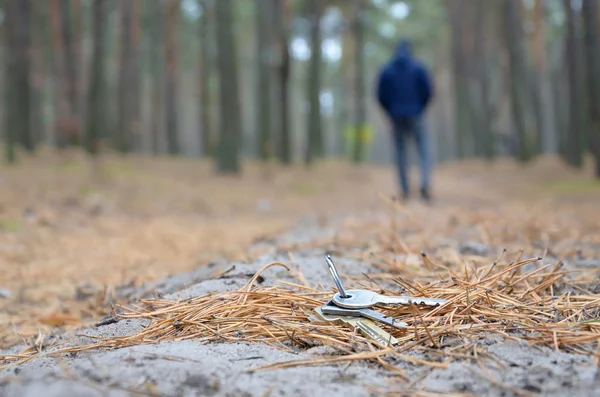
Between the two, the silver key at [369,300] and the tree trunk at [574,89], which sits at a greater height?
the tree trunk at [574,89]

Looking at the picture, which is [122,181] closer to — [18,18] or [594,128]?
[18,18]

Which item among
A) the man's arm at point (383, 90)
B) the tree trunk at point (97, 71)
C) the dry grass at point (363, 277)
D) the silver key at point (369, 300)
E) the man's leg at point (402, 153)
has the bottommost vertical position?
the dry grass at point (363, 277)

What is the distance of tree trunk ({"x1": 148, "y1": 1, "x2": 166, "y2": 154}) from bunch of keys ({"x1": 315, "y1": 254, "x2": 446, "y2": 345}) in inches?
727

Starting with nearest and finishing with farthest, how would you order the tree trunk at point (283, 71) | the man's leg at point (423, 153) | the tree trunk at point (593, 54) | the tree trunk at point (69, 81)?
the man's leg at point (423, 153) → the tree trunk at point (593, 54) → the tree trunk at point (69, 81) → the tree trunk at point (283, 71)

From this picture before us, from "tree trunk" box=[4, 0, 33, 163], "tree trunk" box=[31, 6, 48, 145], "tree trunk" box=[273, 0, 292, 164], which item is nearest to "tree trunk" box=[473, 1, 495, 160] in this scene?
"tree trunk" box=[273, 0, 292, 164]

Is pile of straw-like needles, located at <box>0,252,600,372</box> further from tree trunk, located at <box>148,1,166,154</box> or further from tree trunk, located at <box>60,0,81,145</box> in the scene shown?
tree trunk, located at <box>148,1,166,154</box>

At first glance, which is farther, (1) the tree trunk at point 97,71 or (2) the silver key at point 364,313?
(1) the tree trunk at point 97,71

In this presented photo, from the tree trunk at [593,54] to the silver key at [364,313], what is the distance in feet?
25.2

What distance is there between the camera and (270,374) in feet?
4.99

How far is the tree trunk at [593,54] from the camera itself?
26.9ft

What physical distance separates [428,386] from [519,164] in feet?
46.4

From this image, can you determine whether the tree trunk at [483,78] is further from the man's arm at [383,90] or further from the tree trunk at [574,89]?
the man's arm at [383,90]

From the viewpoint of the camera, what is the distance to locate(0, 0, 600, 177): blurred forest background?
35.0 feet

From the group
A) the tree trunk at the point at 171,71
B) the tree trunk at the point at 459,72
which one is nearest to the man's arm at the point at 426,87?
the tree trunk at the point at 171,71
